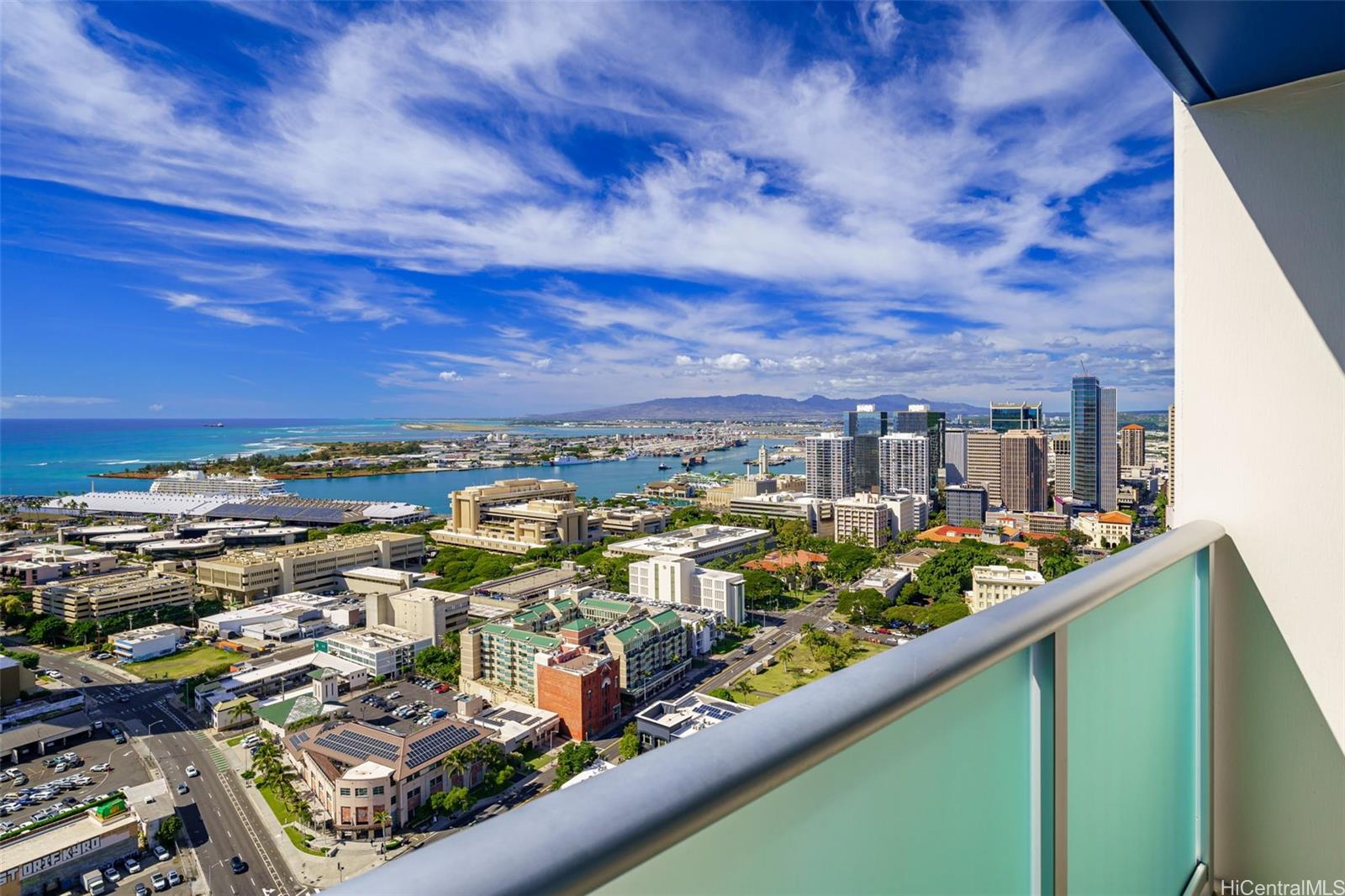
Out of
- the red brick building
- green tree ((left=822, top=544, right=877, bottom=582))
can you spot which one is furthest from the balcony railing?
green tree ((left=822, top=544, right=877, bottom=582))

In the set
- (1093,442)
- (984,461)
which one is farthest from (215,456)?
(1093,442)

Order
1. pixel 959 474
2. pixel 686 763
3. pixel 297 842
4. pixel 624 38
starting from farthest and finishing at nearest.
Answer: pixel 959 474
pixel 624 38
pixel 297 842
pixel 686 763

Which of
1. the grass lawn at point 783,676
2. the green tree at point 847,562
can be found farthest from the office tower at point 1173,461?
the green tree at point 847,562

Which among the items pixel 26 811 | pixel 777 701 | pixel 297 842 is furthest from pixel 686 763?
pixel 26 811

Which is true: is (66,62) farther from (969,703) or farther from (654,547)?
(654,547)

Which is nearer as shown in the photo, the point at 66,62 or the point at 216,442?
the point at 66,62

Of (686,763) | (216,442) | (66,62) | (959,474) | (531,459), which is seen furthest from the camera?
(531,459)

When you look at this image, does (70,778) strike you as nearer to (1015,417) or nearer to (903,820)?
(903,820)
